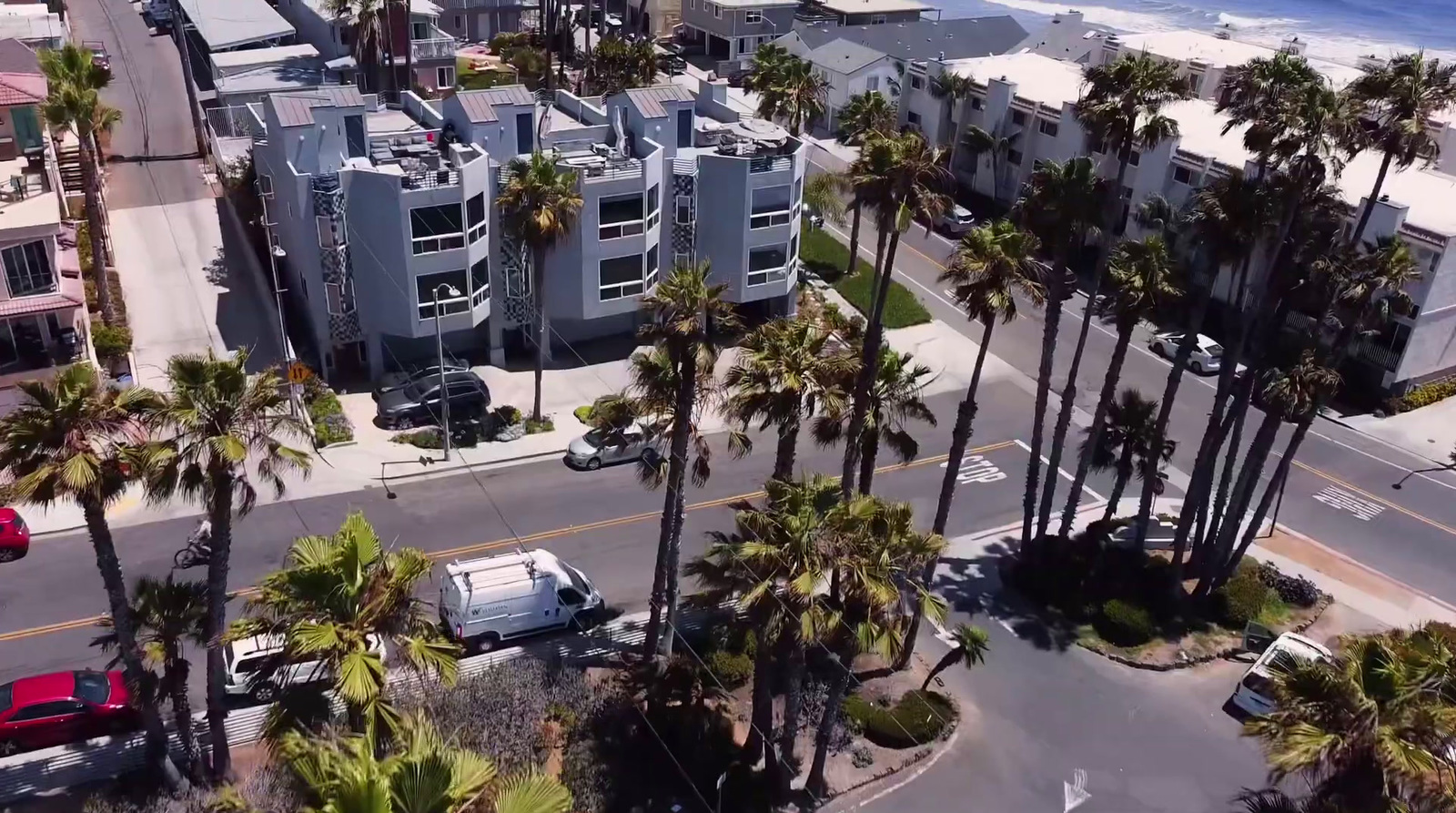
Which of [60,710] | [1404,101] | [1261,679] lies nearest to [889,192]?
[1404,101]

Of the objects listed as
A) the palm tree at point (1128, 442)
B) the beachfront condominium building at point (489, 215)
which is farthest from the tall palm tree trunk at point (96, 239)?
the palm tree at point (1128, 442)

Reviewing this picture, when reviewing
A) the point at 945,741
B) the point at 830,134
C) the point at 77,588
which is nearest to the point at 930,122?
the point at 830,134

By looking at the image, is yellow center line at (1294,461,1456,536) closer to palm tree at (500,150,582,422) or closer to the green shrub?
the green shrub

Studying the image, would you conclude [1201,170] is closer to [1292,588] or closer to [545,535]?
[1292,588]

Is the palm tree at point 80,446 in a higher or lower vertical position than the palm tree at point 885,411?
higher

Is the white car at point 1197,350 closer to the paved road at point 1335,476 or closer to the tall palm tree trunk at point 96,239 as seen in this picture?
the paved road at point 1335,476

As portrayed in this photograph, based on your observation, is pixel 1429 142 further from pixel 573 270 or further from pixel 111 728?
pixel 111 728
